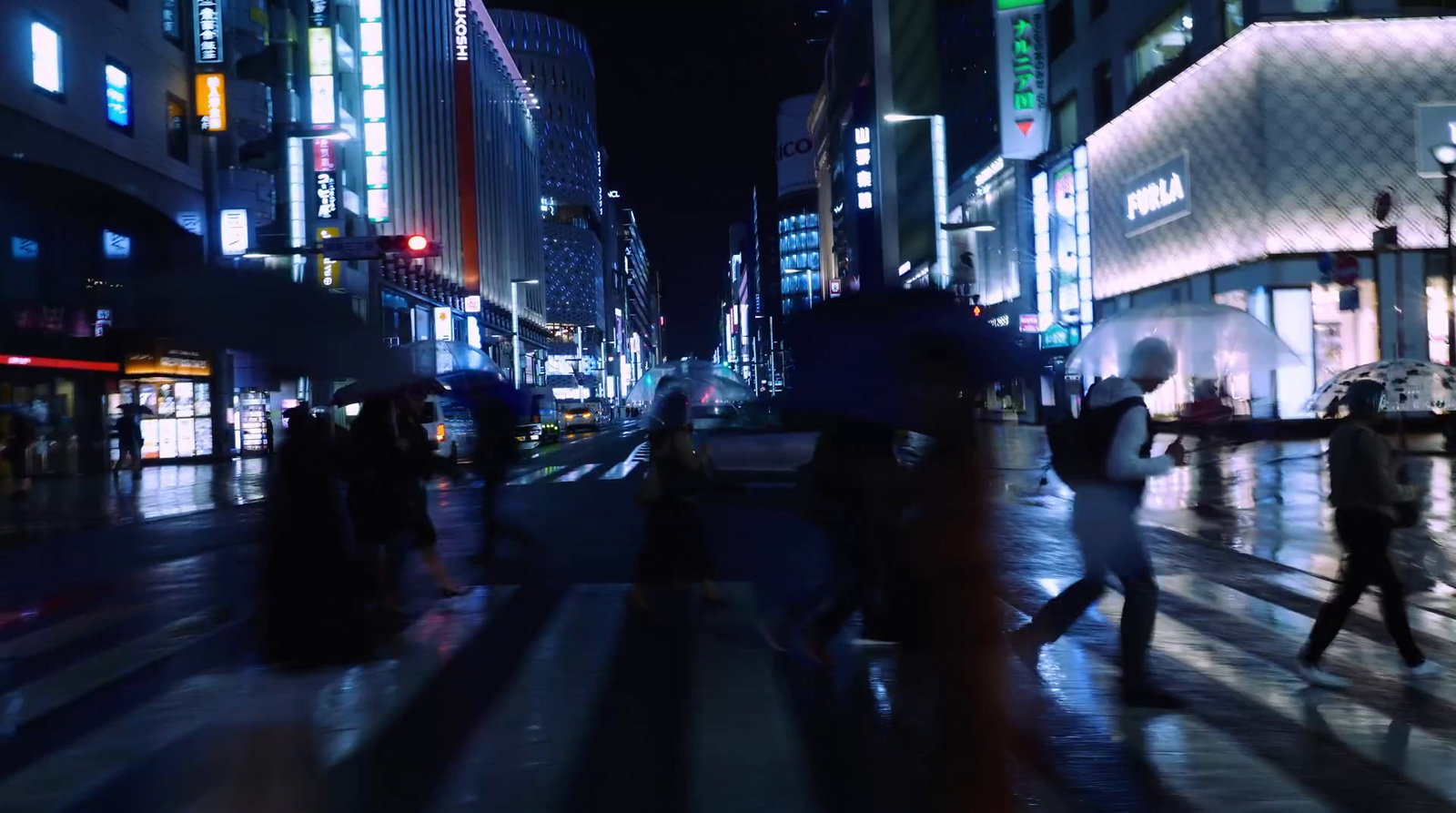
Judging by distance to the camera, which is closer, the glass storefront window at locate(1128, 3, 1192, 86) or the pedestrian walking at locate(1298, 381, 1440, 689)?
the pedestrian walking at locate(1298, 381, 1440, 689)

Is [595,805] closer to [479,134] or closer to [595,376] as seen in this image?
[479,134]

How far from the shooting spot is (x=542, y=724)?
5.97 m

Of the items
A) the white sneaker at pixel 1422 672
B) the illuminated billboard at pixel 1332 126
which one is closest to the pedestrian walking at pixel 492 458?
the white sneaker at pixel 1422 672

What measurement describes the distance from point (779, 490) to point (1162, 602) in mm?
9976

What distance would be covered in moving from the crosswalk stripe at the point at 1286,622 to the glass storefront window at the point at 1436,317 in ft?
84.0

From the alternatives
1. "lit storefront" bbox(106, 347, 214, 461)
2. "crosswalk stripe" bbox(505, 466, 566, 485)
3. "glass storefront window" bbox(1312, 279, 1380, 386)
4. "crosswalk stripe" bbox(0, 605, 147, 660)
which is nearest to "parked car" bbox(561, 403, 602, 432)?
"lit storefront" bbox(106, 347, 214, 461)

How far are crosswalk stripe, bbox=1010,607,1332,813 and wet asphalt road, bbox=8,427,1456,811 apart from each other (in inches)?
0.7

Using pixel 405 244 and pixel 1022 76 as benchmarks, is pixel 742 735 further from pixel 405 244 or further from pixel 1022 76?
pixel 1022 76

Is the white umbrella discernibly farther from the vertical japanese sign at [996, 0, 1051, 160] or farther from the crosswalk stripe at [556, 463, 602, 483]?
the vertical japanese sign at [996, 0, 1051, 160]

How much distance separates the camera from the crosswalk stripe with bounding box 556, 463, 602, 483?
23.7m

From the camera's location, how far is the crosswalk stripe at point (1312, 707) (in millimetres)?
5160

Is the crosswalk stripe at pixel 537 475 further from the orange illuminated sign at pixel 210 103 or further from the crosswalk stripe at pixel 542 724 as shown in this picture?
the orange illuminated sign at pixel 210 103

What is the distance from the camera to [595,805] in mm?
4750

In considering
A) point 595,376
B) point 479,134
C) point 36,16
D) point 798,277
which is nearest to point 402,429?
point 36,16
